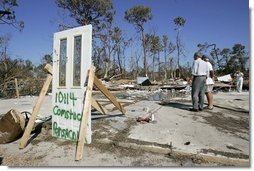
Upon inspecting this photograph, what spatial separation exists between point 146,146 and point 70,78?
1.22 m

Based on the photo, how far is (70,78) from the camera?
3.32m

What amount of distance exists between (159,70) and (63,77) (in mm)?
23363

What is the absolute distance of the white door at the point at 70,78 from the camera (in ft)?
10.3

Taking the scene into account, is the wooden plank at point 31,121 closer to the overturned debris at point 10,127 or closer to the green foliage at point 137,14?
the overturned debris at point 10,127

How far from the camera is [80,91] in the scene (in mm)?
3217

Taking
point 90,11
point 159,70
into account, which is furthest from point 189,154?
point 159,70

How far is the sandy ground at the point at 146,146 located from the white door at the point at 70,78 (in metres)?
0.20

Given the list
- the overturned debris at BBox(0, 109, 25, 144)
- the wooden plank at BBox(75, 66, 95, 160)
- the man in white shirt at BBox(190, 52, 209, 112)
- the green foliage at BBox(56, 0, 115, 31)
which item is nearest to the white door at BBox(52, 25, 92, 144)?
the wooden plank at BBox(75, 66, 95, 160)

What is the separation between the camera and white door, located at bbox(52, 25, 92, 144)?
124 inches

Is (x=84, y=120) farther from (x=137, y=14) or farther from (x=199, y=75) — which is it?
(x=137, y=14)

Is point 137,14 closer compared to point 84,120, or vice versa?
point 84,120

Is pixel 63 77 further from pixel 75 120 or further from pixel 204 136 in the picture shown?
pixel 204 136

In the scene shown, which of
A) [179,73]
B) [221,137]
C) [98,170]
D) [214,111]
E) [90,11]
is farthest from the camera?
[179,73]

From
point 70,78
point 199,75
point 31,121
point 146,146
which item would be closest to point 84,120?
point 70,78
